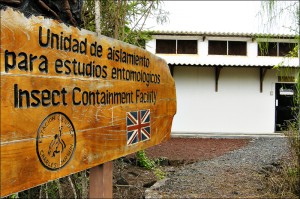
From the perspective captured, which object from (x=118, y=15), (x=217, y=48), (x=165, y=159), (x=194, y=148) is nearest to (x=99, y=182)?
(x=118, y=15)

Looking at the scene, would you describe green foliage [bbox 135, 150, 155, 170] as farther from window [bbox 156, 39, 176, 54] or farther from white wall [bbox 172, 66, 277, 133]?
window [bbox 156, 39, 176, 54]

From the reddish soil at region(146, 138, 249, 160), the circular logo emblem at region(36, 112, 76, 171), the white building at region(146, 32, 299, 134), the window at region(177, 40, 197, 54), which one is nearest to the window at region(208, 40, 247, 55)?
the white building at region(146, 32, 299, 134)

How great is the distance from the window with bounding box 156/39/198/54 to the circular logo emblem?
12577 millimetres

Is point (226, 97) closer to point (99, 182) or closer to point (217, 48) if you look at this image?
point (217, 48)

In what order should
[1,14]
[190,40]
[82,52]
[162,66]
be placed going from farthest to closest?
[190,40]
[162,66]
[82,52]
[1,14]

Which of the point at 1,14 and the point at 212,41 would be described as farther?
the point at 212,41

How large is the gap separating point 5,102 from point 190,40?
1323 centimetres

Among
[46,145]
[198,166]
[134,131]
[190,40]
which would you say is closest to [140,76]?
[134,131]

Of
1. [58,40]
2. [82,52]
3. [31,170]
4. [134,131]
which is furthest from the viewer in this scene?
[134,131]

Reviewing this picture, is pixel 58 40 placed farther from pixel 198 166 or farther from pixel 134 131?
pixel 198 166

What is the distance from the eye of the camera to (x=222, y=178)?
20.3 ft

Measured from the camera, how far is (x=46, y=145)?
→ 1.44 metres

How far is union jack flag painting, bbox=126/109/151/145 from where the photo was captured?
2.14 meters

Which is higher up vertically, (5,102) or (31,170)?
(5,102)
